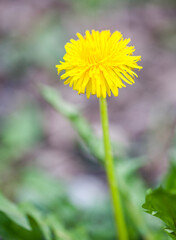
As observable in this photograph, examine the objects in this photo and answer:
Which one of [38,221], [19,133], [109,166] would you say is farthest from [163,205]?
[19,133]

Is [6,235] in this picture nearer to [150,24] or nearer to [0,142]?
[0,142]

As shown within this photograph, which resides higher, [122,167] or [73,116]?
[73,116]

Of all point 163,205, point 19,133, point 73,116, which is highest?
point 19,133

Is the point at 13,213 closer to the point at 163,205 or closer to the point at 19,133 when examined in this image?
the point at 163,205

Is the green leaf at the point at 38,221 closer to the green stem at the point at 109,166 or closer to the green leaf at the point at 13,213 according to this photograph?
the green leaf at the point at 13,213

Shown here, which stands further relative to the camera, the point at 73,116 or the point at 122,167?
the point at 122,167

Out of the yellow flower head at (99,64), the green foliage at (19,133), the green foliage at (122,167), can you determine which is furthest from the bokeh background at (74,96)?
the yellow flower head at (99,64)

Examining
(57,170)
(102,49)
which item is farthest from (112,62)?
(57,170)
